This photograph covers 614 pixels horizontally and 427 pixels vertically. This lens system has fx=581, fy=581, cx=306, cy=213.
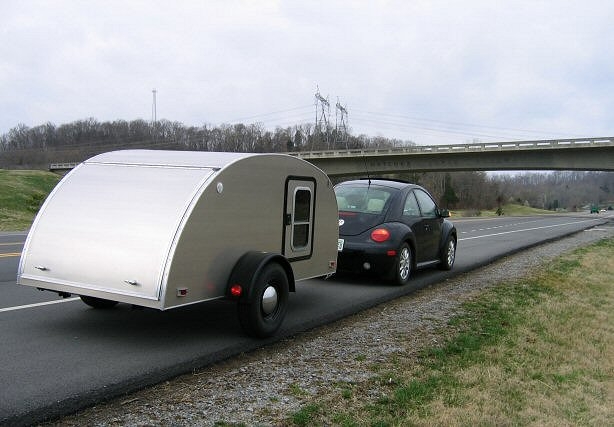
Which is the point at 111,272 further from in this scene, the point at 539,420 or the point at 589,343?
the point at 589,343

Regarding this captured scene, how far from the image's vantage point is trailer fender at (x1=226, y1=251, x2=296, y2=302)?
18.9ft

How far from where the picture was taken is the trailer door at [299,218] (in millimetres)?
6766

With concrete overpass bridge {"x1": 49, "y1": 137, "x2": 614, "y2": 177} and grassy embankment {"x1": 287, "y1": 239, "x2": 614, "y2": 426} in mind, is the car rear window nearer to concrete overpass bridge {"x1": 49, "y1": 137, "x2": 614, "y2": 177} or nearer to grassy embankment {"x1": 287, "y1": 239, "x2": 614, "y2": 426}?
grassy embankment {"x1": 287, "y1": 239, "x2": 614, "y2": 426}

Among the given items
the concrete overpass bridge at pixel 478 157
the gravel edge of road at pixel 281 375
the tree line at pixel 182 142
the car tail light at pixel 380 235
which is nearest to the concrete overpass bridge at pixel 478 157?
the concrete overpass bridge at pixel 478 157

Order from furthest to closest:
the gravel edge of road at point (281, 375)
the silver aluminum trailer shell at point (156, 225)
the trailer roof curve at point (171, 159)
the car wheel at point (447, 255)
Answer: the car wheel at point (447, 255), the trailer roof curve at point (171, 159), the silver aluminum trailer shell at point (156, 225), the gravel edge of road at point (281, 375)

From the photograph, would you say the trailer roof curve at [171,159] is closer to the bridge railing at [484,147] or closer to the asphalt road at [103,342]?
the asphalt road at [103,342]

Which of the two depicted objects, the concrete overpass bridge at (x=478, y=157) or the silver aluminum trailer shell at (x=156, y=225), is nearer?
the silver aluminum trailer shell at (x=156, y=225)

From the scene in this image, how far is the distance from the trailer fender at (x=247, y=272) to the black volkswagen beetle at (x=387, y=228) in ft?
11.1

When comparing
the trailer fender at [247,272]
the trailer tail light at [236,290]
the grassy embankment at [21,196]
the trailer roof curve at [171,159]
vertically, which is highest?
the trailer roof curve at [171,159]

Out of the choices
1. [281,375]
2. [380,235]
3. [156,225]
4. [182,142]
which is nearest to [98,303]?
[156,225]

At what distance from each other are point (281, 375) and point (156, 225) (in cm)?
178

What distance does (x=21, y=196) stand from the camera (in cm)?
3631

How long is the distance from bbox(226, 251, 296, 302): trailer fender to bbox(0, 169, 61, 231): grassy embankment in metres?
19.9

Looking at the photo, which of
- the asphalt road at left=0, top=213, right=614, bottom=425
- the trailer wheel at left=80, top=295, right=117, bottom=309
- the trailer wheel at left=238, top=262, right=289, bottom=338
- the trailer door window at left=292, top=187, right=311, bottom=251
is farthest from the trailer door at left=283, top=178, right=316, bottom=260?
the trailer wheel at left=80, top=295, right=117, bottom=309
